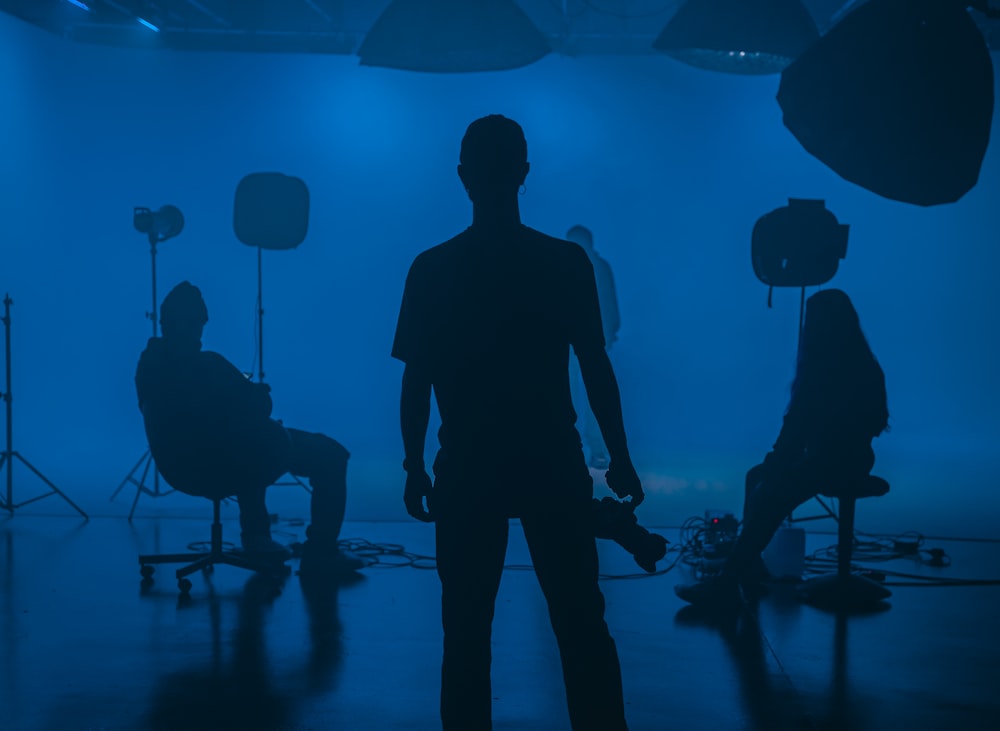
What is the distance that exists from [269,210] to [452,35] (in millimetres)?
1871

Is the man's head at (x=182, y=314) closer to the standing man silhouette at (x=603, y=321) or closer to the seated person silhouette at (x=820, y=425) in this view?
the seated person silhouette at (x=820, y=425)

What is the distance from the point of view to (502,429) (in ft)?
6.55

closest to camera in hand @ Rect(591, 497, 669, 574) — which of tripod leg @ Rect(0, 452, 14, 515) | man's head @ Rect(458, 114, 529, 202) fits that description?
man's head @ Rect(458, 114, 529, 202)

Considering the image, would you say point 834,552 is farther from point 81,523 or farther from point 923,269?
point 923,269

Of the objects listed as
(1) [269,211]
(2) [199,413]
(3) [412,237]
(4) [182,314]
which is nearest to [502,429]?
(2) [199,413]

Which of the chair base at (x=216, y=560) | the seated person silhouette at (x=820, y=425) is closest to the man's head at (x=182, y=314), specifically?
the chair base at (x=216, y=560)

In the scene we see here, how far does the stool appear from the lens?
14.2 ft

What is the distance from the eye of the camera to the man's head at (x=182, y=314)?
455cm

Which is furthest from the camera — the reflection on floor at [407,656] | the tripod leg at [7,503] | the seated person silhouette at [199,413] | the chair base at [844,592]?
the tripod leg at [7,503]

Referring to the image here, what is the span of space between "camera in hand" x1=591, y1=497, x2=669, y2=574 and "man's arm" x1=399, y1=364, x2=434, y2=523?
14.0 inches

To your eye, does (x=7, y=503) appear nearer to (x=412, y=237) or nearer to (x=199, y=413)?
(x=199, y=413)

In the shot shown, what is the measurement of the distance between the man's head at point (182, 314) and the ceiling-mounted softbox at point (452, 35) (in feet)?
4.31

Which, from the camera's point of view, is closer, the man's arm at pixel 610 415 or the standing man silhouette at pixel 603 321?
the man's arm at pixel 610 415

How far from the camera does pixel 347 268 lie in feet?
32.5
